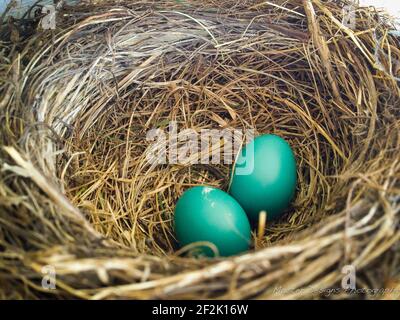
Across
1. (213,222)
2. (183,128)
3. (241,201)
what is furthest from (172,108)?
(213,222)

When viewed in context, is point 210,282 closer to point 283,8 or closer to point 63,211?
point 63,211

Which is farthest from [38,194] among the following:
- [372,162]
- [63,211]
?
[372,162]

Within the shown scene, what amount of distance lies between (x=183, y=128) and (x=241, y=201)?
36 centimetres

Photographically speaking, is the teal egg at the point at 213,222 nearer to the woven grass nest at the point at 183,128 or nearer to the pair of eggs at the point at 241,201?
the pair of eggs at the point at 241,201

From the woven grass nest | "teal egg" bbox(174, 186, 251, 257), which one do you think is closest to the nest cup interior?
the woven grass nest

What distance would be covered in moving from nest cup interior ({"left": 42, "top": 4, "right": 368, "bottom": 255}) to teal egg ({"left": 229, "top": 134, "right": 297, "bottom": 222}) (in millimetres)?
92

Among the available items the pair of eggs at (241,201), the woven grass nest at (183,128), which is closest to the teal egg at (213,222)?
the pair of eggs at (241,201)

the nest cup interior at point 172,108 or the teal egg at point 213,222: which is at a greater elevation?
the nest cup interior at point 172,108

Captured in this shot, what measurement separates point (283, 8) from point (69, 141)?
2.61 feet

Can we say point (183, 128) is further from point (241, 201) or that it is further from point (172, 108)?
point (241, 201)

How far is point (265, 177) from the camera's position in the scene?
1.29m

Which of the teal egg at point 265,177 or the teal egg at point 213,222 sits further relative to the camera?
the teal egg at point 265,177

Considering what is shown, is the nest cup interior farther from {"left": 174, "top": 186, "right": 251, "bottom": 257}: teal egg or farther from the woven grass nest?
{"left": 174, "top": 186, "right": 251, "bottom": 257}: teal egg

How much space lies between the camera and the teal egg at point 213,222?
1178 millimetres
